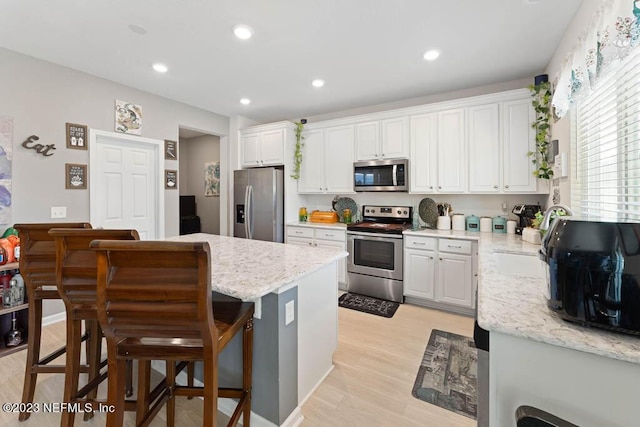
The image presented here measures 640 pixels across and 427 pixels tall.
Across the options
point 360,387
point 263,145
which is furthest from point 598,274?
point 263,145

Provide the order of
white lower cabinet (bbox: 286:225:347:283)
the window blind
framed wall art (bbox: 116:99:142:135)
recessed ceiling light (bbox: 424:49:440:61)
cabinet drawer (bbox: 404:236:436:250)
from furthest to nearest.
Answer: white lower cabinet (bbox: 286:225:347:283), framed wall art (bbox: 116:99:142:135), cabinet drawer (bbox: 404:236:436:250), recessed ceiling light (bbox: 424:49:440:61), the window blind

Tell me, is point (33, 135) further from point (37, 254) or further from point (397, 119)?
point (397, 119)

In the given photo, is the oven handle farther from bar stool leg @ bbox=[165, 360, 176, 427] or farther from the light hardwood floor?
bar stool leg @ bbox=[165, 360, 176, 427]

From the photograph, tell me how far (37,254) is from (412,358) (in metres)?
2.60

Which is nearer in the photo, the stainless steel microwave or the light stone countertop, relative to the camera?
the light stone countertop

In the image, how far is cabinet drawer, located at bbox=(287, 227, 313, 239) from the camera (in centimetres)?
406

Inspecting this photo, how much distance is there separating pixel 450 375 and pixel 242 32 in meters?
3.18

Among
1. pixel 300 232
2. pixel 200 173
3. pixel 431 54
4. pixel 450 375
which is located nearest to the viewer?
pixel 450 375

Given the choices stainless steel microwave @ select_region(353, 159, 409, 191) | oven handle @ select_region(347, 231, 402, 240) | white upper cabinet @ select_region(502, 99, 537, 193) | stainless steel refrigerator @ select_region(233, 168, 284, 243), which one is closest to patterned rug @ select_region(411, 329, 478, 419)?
oven handle @ select_region(347, 231, 402, 240)

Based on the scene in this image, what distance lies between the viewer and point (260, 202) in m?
4.24

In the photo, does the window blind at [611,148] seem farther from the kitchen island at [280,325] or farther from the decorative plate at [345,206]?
the decorative plate at [345,206]

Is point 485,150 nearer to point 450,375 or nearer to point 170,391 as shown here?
point 450,375

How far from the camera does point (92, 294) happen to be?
1252 mm

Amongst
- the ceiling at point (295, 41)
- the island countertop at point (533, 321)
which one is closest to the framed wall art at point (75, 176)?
the ceiling at point (295, 41)
